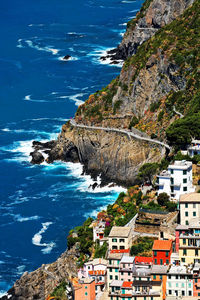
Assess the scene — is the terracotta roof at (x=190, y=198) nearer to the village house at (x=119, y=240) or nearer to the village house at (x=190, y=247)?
the village house at (x=190, y=247)

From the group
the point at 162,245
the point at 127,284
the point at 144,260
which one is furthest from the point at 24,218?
the point at 127,284

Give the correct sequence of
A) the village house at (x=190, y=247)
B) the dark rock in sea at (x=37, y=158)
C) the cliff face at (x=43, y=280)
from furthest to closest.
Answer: the dark rock in sea at (x=37, y=158), the cliff face at (x=43, y=280), the village house at (x=190, y=247)

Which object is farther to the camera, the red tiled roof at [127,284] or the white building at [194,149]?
the white building at [194,149]

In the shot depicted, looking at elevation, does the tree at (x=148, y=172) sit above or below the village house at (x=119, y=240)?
above

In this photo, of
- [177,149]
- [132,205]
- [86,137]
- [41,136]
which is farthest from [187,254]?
[41,136]

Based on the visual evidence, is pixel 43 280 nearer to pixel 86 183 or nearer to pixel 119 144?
pixel 86 183

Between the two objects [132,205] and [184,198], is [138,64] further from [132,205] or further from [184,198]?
[184,198]

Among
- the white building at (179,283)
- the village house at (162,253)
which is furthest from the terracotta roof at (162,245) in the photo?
the white building at (179,283)
